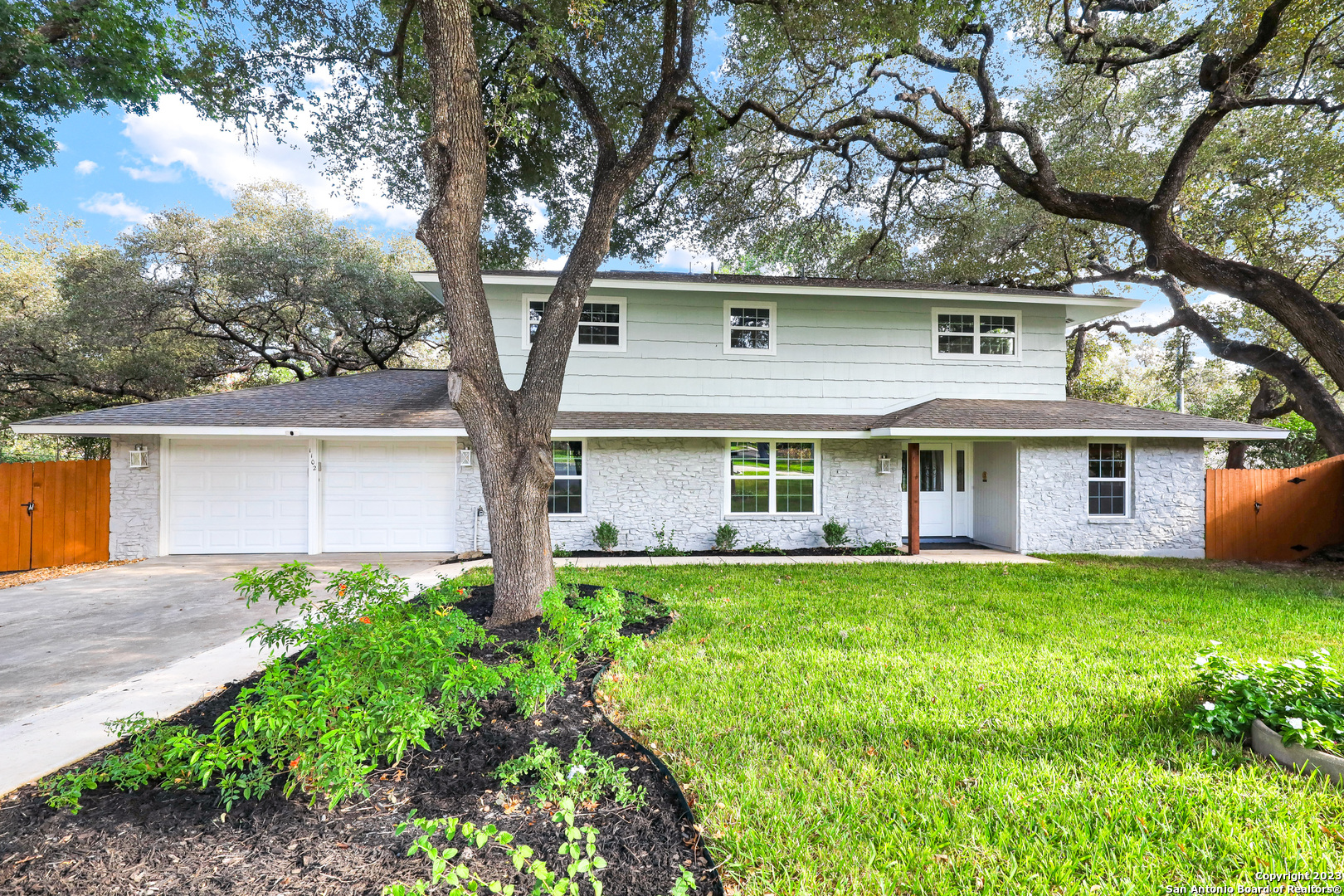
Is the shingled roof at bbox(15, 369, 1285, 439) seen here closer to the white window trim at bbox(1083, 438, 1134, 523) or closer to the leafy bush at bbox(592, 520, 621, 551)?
the white window trim at bbox(1083, 438, 1134, 523)

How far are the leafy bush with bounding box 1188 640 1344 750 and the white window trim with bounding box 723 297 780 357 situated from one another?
8031mm

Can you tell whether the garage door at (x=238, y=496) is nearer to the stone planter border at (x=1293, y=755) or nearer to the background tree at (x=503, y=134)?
the background tree at (x=503, y=134)

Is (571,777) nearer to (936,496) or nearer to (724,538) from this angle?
(724,538)

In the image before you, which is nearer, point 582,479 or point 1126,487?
point 582,479

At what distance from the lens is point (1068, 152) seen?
40.8 feet

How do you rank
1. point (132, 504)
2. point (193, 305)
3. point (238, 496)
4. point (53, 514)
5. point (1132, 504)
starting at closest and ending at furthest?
point (53, 514), point (132, 504), point (238, 496), point (1132, 504), point (193, 305)

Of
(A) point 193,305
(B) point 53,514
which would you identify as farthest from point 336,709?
(A) point 193,305

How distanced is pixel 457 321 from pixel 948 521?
10.6m

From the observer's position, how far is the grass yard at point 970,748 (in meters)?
2.20

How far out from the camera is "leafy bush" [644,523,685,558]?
32.0 feet

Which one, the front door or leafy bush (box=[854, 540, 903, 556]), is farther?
the front door

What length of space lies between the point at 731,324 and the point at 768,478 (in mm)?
3138

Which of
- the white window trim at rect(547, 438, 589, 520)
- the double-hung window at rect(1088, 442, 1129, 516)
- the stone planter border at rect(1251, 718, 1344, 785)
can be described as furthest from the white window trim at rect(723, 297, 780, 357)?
A: the stone planter border at rect(1251, 718, 1344, 785)

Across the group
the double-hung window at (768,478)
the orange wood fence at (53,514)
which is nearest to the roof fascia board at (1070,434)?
the double-hung window at (768,478)
